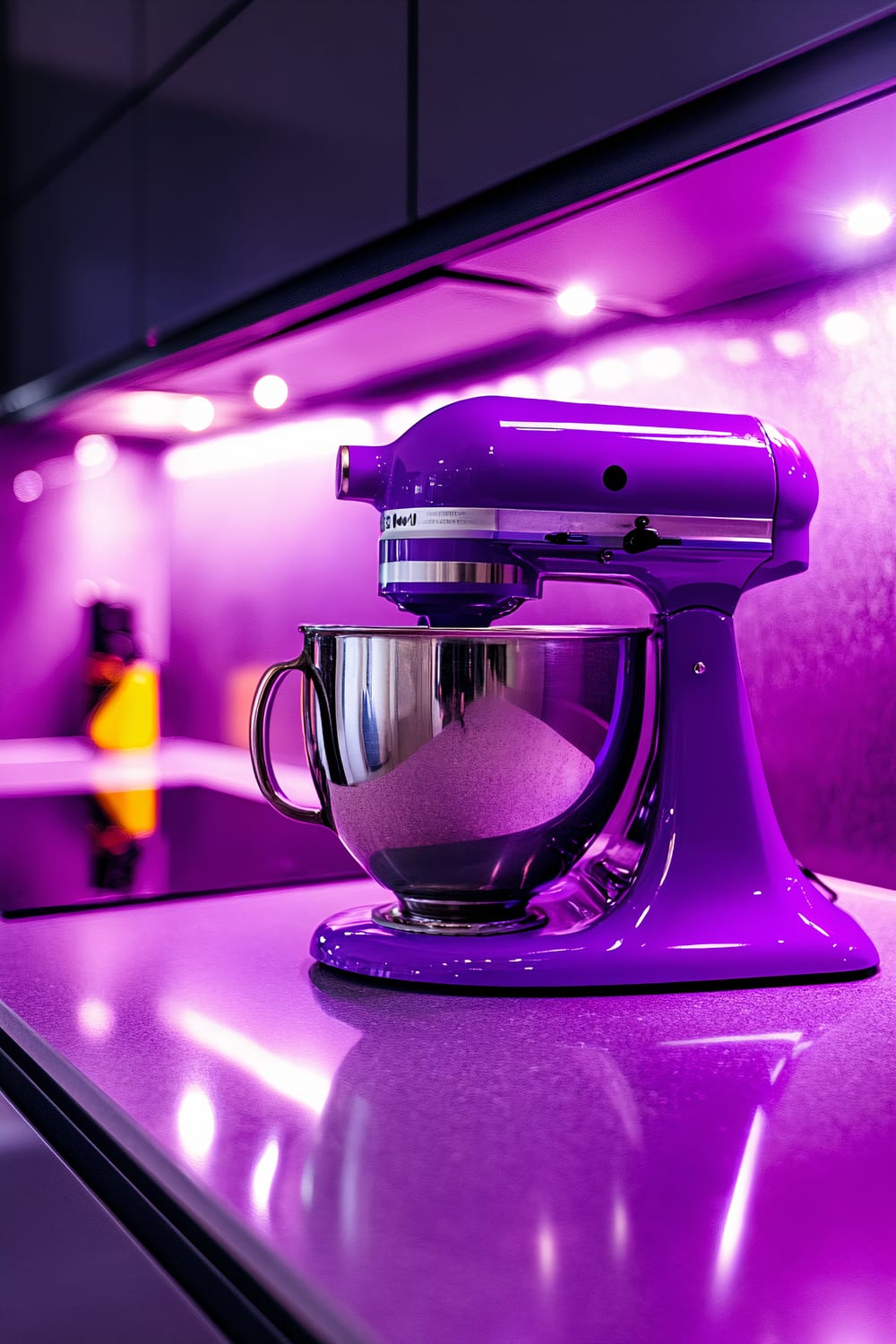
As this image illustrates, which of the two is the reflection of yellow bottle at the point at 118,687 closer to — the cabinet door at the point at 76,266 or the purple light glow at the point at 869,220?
the cabinet door at the point at 76,266

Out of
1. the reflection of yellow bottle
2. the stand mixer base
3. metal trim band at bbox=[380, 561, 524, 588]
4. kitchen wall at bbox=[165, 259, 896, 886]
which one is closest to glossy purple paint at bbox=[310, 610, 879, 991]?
the stand mixer base

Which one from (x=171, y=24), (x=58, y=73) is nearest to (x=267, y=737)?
(x=171, y=24)

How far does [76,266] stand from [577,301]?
81cm

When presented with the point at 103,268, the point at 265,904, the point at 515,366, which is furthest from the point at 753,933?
Answer: the point at 103,268

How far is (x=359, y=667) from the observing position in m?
0.81

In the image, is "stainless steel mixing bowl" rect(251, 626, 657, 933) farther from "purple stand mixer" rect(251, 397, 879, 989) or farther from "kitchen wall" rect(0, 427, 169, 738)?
"kitchen wall" rect(0, 427, 169, 738)

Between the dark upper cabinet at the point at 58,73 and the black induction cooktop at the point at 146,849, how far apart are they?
0.91 metres

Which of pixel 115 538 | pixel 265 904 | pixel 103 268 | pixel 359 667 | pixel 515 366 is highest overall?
pixel 103 268

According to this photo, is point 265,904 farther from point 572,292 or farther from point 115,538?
point 115,538

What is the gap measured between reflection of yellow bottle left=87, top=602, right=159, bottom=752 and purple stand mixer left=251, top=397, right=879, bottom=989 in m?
1.42

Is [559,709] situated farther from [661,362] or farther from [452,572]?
[661,362]

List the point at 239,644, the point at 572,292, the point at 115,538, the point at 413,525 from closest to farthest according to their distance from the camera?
the point at 413,525 → the point at 572,292 → the point at 239,644 → the point at 115,538

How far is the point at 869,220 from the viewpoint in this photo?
952mm

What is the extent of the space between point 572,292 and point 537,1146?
0.84 m
